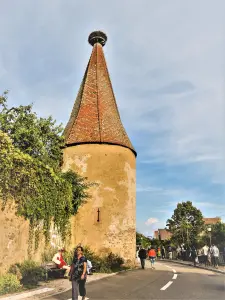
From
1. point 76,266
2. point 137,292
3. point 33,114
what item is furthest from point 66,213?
point 76,266

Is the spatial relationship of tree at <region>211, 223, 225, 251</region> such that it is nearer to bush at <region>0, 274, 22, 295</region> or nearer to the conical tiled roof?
the conical tiled roof

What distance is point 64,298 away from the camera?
8797mm

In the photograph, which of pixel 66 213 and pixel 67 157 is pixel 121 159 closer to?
pixel 67 157

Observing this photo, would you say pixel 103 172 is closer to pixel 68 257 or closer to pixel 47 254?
pixel 68 257

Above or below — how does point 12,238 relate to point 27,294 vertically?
above

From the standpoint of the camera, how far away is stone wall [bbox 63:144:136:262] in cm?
1870

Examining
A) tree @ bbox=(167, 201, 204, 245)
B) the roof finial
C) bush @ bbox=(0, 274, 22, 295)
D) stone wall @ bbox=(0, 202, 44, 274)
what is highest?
the roof finial

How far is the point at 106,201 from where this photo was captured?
1922 cm

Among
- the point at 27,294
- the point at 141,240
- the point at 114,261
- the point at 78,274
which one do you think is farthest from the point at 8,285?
the point at 141,240

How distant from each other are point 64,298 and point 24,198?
517 centimetres

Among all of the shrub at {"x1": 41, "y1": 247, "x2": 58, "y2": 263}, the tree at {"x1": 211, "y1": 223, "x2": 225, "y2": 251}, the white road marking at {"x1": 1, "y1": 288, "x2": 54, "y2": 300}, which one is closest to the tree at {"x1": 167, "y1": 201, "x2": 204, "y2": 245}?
the tree at {"x1": 211, "y1": 223, "x2": 225, "y2": 251}

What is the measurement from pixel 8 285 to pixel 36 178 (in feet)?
16.6

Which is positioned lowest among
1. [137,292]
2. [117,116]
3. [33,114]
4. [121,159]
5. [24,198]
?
[137,292]

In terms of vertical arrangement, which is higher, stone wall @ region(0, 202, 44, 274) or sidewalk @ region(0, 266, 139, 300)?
stone wall @ region(0, 202, 44, 274)
